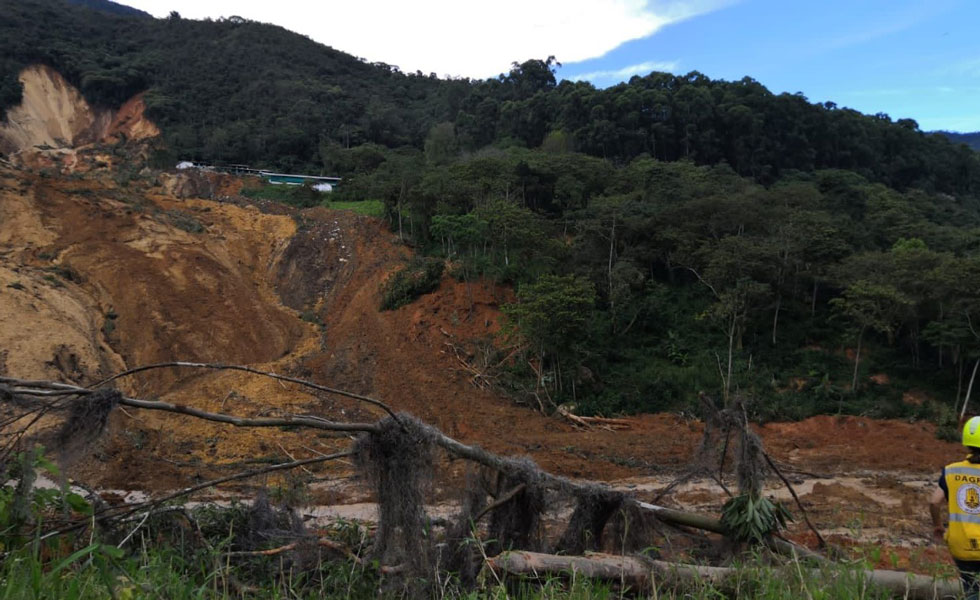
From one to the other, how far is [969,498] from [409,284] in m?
15.4

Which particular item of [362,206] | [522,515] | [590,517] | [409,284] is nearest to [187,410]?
[522,515]

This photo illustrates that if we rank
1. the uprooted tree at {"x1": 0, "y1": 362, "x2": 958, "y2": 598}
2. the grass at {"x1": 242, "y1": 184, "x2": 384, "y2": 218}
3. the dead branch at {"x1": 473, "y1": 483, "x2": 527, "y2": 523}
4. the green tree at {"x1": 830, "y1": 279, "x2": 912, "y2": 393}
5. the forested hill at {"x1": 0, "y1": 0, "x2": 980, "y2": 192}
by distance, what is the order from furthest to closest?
the forested hill at {"x1": 0, "y1": 0, "x2": 980, "y2": 192} → the grass at {"x1": 242, "y1": 184, "x2": 384, "y2": 218} → the green tree at {"x1": 830, "y1": 279, "x2": 912, "y2": 393} → the dead branch at {"x1": 473, "y1": 483, "x2": 527, "y2": 523} → the uprooted tree at {"x1": 0, "y1": 362, "x2": 958, "y2": 598}

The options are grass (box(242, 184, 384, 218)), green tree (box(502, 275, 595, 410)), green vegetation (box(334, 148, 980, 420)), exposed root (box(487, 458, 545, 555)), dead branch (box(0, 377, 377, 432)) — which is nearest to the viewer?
dead branch (box(0, 377, 377, 432))

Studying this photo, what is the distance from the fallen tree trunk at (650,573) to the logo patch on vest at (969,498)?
1.34ft

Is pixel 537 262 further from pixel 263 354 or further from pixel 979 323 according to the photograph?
pixel 979 323

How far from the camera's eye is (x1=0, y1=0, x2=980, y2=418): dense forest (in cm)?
1475

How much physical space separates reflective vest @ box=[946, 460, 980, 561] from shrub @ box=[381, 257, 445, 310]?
49.5 ft

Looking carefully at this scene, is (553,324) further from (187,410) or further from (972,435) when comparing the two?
(187,410)

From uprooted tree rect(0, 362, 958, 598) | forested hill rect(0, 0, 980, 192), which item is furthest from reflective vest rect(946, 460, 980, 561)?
forested hill rect(0, 0, 980, 192)

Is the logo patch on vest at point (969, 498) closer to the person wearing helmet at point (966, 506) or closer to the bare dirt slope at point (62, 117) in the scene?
the person wearing helmet at point (966, 506)

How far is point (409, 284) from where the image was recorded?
17734mm

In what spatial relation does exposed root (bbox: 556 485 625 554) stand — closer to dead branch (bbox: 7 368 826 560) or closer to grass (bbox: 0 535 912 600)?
dead branch (bbox: 7 368 826 560)

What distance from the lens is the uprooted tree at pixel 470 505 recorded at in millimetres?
2924

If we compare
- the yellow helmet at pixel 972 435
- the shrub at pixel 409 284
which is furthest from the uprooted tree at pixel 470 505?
the shrub at pixel 409 284
